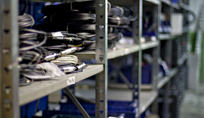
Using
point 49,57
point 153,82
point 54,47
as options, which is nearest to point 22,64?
point 49,57

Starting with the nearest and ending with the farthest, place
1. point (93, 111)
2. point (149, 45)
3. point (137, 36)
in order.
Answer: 1. point (93, 111)
2. point (137, 36)
3. point (149, 45)

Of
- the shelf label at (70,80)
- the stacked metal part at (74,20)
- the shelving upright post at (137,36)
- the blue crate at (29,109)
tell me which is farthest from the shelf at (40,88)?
the shelving upright post at (137,36)

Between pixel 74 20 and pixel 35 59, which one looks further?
pixel 74 20

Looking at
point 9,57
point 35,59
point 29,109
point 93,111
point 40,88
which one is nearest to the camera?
point 9,57

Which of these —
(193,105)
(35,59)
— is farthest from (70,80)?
(193,105)

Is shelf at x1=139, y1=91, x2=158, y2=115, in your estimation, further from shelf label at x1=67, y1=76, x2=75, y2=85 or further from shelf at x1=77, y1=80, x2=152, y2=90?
shelf label at x1=67, y1=76, x2=75, y2=85

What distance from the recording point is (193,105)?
16.9 ft

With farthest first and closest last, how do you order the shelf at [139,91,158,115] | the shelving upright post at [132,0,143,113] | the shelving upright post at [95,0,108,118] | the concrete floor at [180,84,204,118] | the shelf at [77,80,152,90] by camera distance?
the concrete floor at [180,84,204,118] < the shelf at [77,80,152,90] < the shelf at [139,91,158,115] < the shelving upright post at [132,0,143,113] < the shelving upright post at [95,0,108,118]

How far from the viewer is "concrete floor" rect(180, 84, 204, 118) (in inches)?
181

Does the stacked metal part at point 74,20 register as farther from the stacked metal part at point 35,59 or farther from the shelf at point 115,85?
the shelf at point 115,85

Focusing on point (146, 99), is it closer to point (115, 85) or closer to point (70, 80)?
point (115, 85)

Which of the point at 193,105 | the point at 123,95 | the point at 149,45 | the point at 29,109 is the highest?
the point at 149,45

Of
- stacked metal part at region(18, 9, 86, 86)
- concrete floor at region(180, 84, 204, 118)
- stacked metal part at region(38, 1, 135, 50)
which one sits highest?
stacked metal part at region(38, 1, 135, 50)

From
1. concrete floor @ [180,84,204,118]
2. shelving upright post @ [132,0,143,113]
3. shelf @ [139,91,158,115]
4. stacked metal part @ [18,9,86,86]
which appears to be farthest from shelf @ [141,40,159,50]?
concrete floor @ [180,84,204,118]
